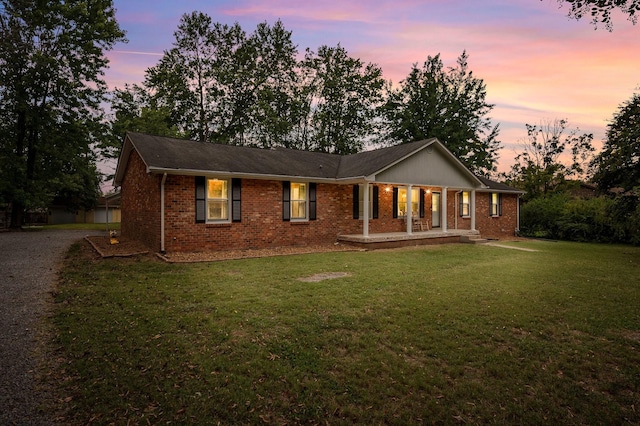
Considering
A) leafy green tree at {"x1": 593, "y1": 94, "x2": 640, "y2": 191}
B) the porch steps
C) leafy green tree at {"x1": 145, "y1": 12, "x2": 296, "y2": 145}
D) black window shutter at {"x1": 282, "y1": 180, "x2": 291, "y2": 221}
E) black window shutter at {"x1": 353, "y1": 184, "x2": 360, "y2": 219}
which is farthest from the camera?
leafy green tree at {"x1": 145, "y1": 12, "x2": 296, "y2": 145}

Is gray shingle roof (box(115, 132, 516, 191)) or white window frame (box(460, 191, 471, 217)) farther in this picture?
white window frame (box(460, 191, 471, 217))

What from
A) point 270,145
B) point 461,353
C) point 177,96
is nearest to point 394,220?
point 461,353

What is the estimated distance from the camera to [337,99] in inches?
1305

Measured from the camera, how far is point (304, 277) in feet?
26.1

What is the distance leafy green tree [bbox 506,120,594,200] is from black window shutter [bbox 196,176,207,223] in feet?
94.3

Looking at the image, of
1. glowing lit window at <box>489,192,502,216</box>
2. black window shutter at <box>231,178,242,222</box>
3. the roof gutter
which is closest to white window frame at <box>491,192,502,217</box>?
glowing lit window at <box>489,192,502,216</box>

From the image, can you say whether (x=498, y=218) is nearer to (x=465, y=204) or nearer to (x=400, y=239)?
(x=465, y=204)

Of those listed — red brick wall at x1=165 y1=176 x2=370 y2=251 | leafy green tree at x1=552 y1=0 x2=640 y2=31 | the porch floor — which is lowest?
the porch floor

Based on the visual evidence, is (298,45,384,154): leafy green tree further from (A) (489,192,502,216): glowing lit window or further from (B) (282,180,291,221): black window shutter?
(B) (282,180,291,221): black window shutter

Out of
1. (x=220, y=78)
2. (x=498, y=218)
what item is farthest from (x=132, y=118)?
(x=498, y=218)

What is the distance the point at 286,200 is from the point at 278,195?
414 millimetres

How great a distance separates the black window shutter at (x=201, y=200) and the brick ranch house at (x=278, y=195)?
0.11 ft

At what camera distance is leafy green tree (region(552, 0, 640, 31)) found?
516 cm

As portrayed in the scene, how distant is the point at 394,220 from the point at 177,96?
24028mm
